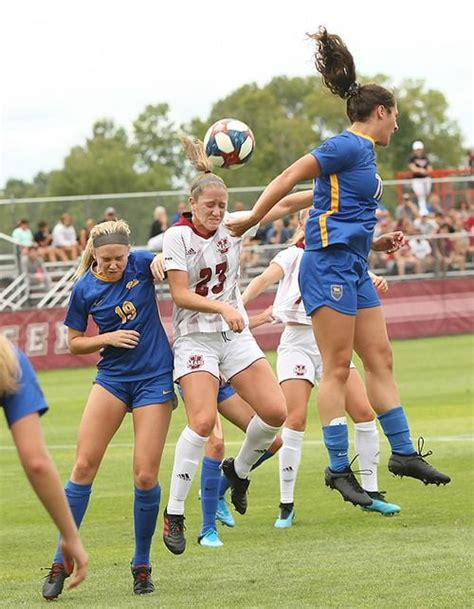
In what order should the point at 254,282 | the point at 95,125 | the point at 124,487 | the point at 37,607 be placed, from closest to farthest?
the point at 37,607
the point at 254,282
the point at 124,487
the point at 95,125

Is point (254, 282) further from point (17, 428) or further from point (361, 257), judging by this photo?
point (17, 428)

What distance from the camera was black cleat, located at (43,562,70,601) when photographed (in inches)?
298

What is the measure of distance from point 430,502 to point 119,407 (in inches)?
136

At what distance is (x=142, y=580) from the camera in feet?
25.1

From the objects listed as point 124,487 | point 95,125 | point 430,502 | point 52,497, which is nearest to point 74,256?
point 124,487

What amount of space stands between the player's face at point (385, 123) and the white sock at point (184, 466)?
2.16m

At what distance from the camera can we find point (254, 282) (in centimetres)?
1023

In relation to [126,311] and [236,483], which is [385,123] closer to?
[126,311]

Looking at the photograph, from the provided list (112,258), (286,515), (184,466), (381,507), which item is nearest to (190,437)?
(184,466)

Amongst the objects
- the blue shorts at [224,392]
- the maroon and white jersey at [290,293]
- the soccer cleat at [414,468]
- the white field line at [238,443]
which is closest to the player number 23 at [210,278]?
the blue shorts at [224,392]

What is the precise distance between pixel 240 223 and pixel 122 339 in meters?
1.15

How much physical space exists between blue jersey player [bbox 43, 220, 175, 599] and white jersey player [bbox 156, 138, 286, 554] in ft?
0.95

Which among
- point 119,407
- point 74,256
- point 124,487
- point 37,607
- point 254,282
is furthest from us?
point 74,256

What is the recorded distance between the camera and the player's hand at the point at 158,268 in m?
7.94
